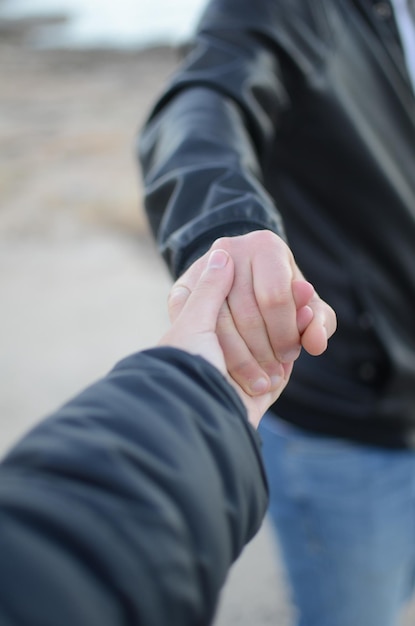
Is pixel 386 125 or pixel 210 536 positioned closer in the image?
pixel 210 536

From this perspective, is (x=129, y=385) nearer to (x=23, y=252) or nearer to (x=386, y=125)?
(x=386, y=125)

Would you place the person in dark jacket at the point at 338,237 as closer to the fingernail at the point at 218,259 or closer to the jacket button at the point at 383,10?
the jacket button at the point at 383,10

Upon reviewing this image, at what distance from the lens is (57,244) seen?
3.83 metres

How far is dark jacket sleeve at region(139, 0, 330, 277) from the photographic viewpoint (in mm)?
805

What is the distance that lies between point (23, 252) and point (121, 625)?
349 centimetres

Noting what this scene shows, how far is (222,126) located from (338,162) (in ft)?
0.91

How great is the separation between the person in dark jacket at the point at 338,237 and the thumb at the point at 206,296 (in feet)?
1.04

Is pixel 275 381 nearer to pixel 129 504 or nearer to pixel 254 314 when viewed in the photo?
pixel 254 314

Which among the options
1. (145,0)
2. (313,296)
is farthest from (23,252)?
(145,0)

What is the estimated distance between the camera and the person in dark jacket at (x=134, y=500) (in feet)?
1.36

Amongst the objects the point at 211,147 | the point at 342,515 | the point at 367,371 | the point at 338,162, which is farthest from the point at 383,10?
the point at 342,515

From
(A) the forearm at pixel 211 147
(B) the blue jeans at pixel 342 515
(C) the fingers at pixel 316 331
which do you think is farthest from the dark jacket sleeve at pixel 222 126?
(B) the blue jeans at pixel 342 515

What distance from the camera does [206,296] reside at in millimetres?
695

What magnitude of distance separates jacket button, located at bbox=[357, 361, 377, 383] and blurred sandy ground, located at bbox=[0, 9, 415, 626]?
98cm
